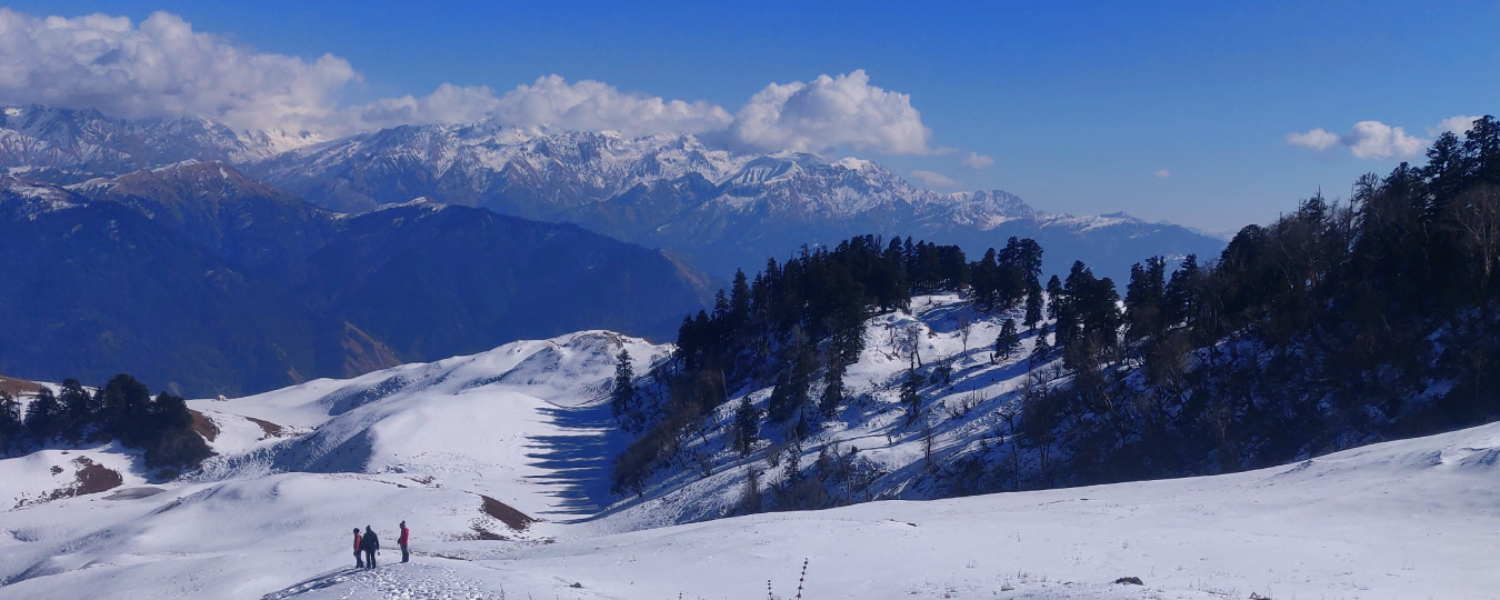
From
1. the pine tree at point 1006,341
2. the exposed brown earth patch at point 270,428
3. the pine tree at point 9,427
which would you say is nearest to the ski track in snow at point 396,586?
the pine tree at point 1006,341

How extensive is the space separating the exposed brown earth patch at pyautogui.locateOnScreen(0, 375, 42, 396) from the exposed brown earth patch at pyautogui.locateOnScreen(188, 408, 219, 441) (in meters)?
18.4

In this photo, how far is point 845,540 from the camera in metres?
25.0

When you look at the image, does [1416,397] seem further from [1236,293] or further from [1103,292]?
[1103,292]

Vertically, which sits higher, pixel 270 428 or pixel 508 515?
pixel 270 428

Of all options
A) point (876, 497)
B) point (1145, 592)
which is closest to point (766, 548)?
point (1145, 592)

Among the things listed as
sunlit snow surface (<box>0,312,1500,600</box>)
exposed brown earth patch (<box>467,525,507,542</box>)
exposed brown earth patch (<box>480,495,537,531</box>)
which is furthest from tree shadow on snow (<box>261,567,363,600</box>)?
exposed brown earth patch (<box>480,495,537,531</box>)

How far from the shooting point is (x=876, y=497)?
5022 cm

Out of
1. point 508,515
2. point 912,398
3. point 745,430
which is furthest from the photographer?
point 745,430

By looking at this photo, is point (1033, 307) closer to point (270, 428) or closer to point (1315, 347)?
point (1315, 347)

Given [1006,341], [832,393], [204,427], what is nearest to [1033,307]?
[1006,341]

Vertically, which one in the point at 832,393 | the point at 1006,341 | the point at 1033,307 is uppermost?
the point at 1033,307

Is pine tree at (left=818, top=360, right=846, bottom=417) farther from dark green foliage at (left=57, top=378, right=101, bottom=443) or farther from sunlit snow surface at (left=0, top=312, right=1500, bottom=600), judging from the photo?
dark green foliage at (left=57, top=378, right=101, bottom=443)

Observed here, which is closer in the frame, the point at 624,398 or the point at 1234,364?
the point at 1234,364

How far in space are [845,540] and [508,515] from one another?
3557 cm
